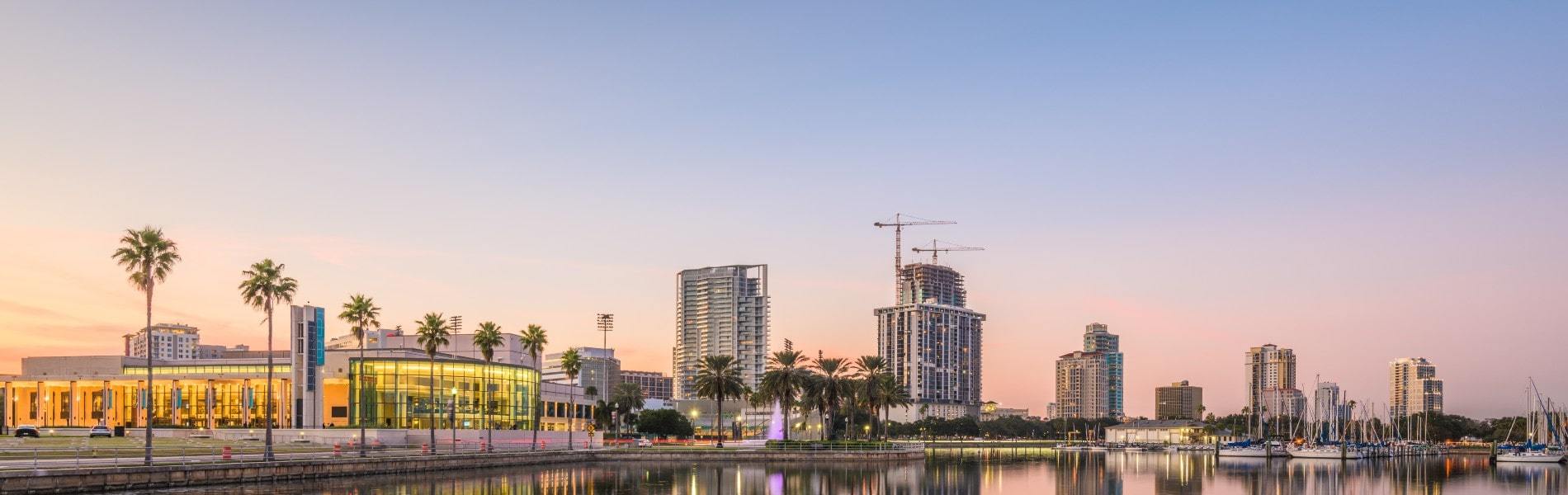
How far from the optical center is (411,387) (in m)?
126

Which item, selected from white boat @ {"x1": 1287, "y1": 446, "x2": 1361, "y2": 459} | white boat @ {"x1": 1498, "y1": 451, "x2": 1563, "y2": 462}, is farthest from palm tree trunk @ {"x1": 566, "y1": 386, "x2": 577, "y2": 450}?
white boat @ {"x1": 1498, "y1": 451, "x2": 1563, "y2": 462}

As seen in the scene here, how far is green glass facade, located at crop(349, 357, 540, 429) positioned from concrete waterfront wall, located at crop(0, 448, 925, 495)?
22.9 metres

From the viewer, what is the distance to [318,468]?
70.6 m

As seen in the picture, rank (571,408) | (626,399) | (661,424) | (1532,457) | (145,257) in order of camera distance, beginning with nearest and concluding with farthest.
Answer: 1. (145,257)
2. (571,408)
3. (1532,457)
4. (626,399)
5. (661,424)

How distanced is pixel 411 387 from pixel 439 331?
1136 inches

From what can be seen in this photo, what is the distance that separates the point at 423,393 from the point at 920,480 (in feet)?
211

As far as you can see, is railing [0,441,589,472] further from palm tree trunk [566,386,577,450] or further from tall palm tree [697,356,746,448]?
palm tree trunk [566,386,577,450]

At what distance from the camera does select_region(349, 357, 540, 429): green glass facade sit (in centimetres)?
12531

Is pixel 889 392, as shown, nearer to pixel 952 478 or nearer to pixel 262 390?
pixel 952 478

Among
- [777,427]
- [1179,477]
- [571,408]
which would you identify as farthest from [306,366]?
[1179,477]

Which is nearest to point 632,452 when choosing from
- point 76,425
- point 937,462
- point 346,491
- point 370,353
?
point 937,462

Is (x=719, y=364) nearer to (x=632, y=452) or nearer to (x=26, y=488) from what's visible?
(x=632, y=452)

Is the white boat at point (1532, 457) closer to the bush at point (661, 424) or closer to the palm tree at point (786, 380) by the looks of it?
the palm tree at point (786, 380)

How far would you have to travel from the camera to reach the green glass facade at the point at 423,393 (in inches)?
4934
